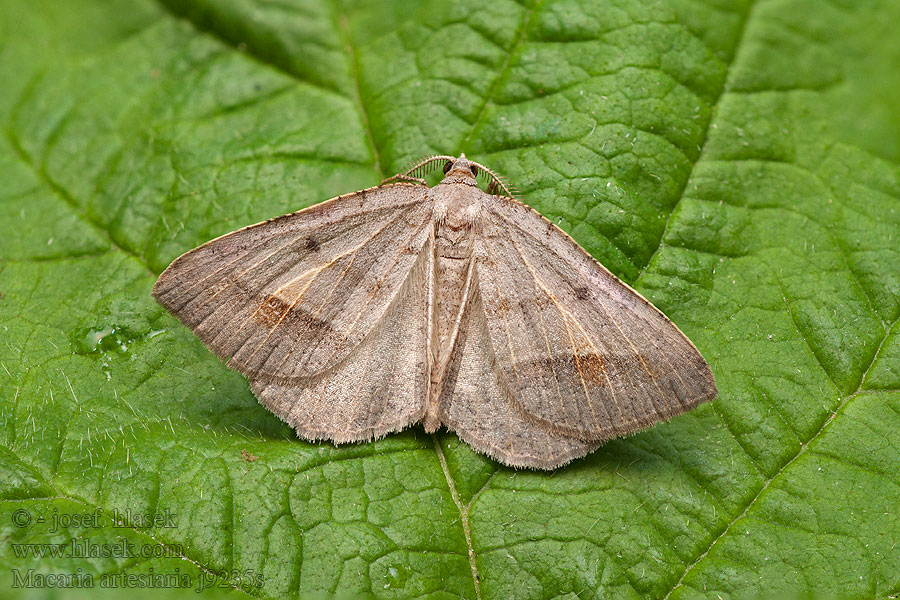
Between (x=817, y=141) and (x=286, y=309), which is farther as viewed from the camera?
(x=817, y=141)

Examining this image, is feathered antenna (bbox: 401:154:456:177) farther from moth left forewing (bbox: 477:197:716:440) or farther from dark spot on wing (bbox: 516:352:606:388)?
dark spot on wing (bbox: 516:352:606:388)

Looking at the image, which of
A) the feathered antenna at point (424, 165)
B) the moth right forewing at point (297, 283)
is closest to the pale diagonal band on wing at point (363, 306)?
the moth right forewing at point (297, 283)

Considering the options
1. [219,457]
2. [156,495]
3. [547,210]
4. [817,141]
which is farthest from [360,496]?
[817,141]

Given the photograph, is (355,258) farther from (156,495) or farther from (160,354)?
(156,495)

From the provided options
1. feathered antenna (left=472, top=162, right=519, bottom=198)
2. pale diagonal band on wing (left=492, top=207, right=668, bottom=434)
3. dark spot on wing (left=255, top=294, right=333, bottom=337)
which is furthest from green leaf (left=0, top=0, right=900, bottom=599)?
dark spot on wing (left=255, top=294, right=333, bottom=337)

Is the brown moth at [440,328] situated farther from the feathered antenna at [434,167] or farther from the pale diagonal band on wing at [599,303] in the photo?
the feathered antenna at [434,167]

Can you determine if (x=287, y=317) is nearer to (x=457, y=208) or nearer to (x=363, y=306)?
(x=363, y=306)

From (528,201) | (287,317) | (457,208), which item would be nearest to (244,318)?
(287,317)
